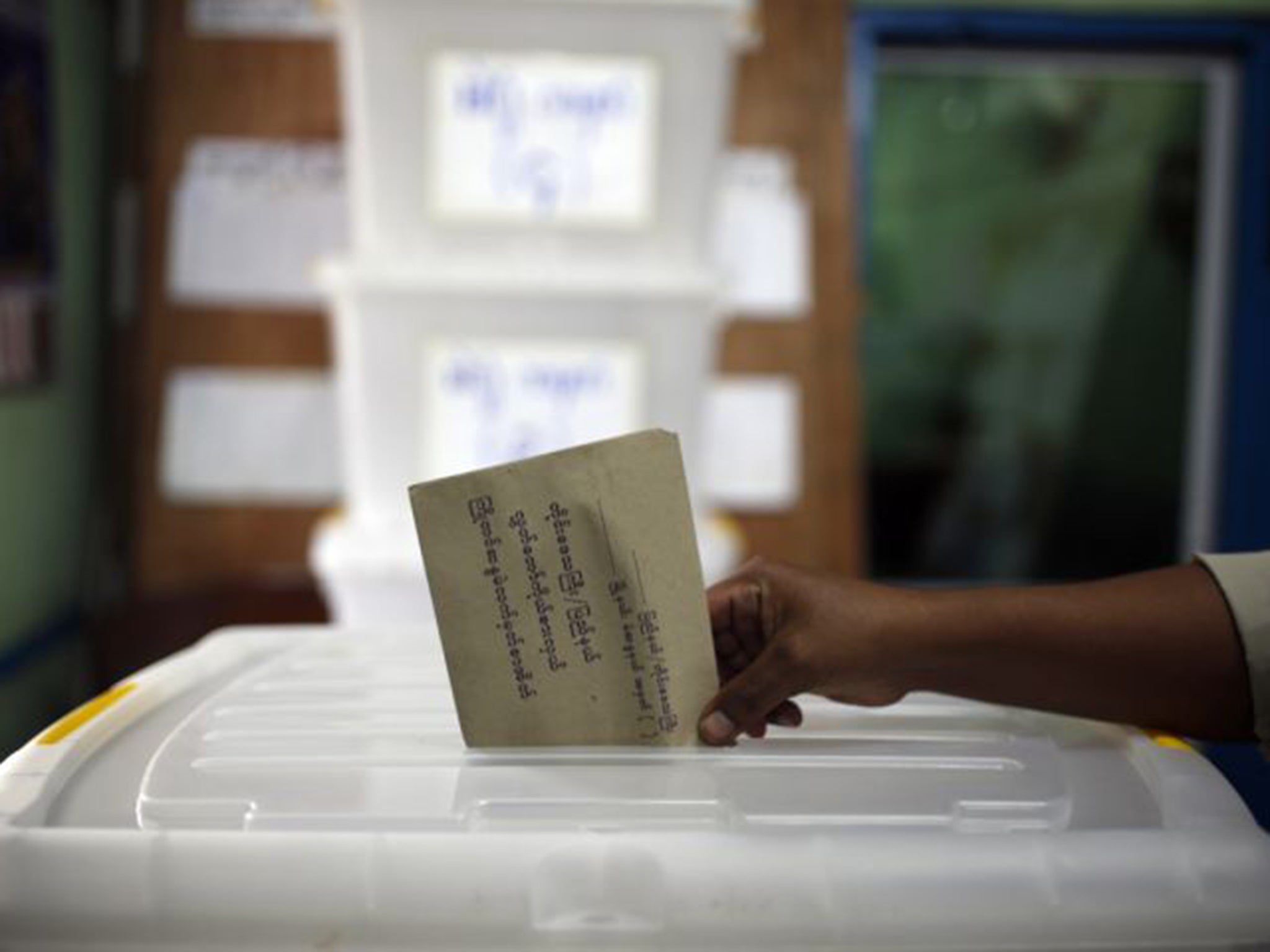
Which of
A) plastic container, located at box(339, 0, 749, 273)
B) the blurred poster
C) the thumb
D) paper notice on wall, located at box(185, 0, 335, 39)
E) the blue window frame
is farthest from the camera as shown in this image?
the blue window frame

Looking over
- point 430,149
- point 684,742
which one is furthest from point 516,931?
point 430,149

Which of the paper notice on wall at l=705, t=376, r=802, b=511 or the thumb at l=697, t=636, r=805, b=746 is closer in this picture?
the thumb at l=697, t=636, r=805, b=746

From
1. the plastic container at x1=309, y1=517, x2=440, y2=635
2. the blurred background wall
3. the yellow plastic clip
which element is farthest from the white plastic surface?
the yellow plastic clip

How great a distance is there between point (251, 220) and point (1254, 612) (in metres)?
1.37

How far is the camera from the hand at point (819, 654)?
62cm

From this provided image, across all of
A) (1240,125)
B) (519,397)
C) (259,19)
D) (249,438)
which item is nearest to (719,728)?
(519,397)

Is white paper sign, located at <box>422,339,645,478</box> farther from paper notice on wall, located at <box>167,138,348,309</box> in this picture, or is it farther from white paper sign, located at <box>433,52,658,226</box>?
paper notice on wall, located at <box>167,138,348,309</box>

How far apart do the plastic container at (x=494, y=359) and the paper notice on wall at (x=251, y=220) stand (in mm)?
360

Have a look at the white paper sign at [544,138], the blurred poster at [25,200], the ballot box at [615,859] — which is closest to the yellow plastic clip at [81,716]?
the ballot box at [615,859]

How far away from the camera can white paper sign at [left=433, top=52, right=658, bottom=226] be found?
4.13 ft

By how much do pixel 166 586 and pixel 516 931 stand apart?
1247 mm

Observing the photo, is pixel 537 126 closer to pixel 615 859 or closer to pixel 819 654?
pixel 819 654

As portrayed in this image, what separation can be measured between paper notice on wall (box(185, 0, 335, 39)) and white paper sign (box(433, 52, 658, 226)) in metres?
0.47

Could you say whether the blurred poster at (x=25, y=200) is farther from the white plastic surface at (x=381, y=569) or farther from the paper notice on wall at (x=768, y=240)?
the paper notice on wall at (x=768, y=240)
